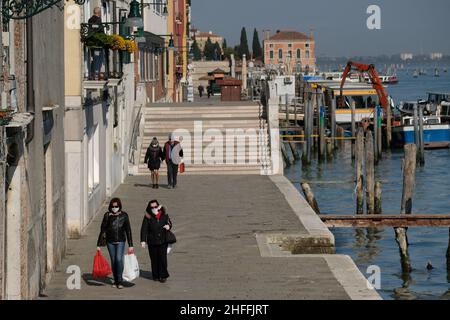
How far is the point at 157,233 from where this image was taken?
1844 cm

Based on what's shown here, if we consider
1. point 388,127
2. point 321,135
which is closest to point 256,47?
point 388,127

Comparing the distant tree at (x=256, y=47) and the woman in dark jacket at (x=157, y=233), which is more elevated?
the distant tree at (x=256, y=47)

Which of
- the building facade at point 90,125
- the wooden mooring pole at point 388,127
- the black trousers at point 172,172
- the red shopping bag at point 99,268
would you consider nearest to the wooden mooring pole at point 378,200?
the black trousers at point 172,172

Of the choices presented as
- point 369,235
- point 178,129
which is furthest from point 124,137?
point 369,235

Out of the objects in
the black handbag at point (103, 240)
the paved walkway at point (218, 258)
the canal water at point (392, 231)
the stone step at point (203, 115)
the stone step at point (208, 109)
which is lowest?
the canal water at point (392, 231)

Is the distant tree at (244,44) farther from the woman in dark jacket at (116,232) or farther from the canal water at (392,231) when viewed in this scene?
the woman in dark jacket at (116,232)

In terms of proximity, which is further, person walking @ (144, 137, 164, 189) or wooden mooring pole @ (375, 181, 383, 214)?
wooden mooring pole @ (375, 181, 383, 214)

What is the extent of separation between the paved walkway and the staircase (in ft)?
17.2

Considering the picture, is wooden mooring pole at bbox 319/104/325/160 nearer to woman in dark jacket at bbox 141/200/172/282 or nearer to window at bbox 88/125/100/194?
window at bbox 88/125/100/194

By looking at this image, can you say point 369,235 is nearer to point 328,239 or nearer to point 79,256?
point 328,239

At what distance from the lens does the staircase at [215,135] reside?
121ft

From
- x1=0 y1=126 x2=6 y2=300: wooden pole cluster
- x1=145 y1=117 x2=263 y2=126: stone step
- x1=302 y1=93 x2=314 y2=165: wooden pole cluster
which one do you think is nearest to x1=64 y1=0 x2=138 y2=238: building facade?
x1=145 y1=117 x2=263 y2=126: stone step

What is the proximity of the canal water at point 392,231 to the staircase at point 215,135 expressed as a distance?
2414 mm

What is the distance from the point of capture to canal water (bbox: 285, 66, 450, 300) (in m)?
26.7
